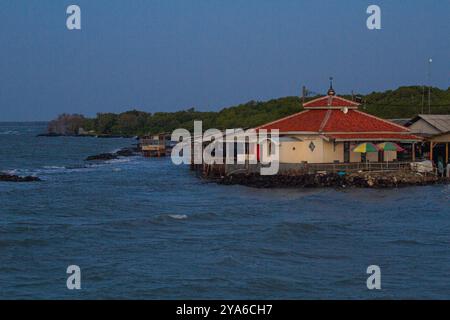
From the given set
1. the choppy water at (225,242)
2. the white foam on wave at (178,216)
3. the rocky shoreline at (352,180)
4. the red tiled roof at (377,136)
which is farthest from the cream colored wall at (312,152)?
the white foam on wave at (178,216)

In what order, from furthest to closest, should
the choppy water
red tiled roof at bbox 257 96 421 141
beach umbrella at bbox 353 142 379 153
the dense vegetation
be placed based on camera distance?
1. the dense vegetation
2. red tiled roof at bbox 257 96 421 141
3. beach umbrella at bbox 353 142 379 153
4. the choppy water

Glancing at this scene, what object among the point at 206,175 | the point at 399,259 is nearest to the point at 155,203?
the point at 206,175

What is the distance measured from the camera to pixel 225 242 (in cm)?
2152

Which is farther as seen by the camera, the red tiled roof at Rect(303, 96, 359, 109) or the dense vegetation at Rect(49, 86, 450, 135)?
the dense vegetation at Rect(49, 86, 450, 135)

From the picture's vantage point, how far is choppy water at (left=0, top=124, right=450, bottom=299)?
16.6m

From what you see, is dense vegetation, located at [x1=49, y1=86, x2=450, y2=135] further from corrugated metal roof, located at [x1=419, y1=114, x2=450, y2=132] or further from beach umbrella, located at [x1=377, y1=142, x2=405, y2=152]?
beach umbrella, located at [x1=377, y1=142, x2=405, y2=152]

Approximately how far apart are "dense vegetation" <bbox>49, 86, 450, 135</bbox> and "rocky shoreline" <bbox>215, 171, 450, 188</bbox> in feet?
50.3

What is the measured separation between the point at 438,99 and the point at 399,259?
2463 inches

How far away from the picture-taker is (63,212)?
94.0 ft

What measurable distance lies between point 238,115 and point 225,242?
289 ft

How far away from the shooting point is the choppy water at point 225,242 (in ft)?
54.4

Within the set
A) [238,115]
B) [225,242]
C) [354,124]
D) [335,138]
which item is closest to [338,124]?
[354,124]

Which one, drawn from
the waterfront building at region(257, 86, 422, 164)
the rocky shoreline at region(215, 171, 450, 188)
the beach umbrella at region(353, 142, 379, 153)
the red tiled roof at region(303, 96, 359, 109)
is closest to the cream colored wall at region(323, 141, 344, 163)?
the waterfront building at region(257, 86, 422, 164)
